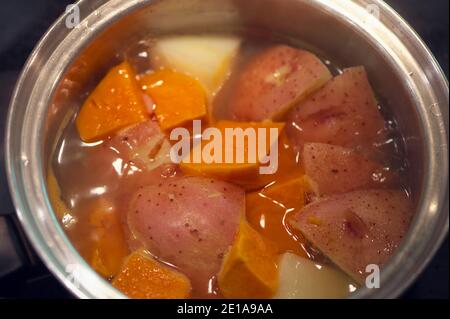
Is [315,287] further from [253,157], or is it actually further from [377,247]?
[253,157]

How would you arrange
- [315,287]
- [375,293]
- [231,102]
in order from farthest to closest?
1. [231,102]
2. [315,287]
3. [375,293]

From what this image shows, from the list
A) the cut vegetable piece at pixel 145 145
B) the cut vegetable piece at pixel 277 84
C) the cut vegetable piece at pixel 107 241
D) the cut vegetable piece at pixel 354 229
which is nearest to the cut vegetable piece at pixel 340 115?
the cut vegetable piece at pixel 277 84

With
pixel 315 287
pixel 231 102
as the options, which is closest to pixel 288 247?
pixel 315 287

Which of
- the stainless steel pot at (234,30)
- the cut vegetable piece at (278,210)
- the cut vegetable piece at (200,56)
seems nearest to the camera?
the stainless steel pot at (234,30)

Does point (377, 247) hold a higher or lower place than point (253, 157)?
lower

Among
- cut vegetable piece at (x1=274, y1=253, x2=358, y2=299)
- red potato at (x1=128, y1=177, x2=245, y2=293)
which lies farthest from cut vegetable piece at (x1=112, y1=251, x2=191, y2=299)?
cut vegetable piece at (x1=274, y1=253, x2=358, y2=299)

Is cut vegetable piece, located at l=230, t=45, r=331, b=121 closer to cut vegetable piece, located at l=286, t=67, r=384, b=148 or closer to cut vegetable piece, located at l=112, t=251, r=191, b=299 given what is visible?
cut vegetable piece, located at l=286, t=67, r=384, b=148

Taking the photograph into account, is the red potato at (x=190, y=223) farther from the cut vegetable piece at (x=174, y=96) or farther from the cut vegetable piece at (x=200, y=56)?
the cut vegetable piece at (x=200, y=56)
